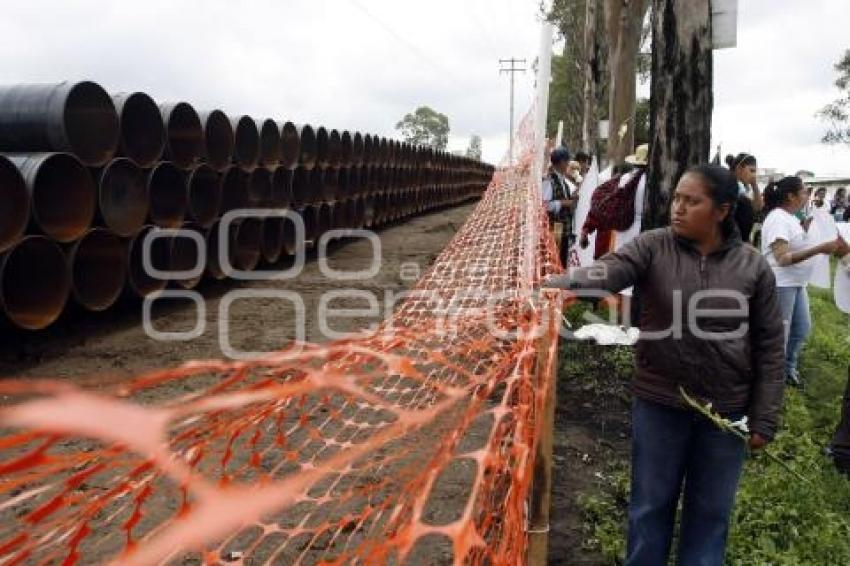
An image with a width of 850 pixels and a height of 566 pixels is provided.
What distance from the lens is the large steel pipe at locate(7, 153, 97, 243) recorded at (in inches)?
193

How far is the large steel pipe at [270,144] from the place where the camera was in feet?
28.1

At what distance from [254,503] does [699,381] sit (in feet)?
6.07

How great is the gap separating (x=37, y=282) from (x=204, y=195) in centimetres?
229

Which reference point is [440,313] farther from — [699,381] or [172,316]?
[172,316]

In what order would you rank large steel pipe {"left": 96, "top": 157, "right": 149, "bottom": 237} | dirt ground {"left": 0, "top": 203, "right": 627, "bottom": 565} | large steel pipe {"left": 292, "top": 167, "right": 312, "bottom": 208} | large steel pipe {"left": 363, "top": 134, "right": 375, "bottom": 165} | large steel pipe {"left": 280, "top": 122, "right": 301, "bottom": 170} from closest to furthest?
dirt ground {"left": 0, "top": 203, "right": 627, "bottom": 565}
large steel pipe {"left": 96, "top": 157, "right": 149, "bottom": 237}
large steel pipe {"left": 280, "top": 122, "right": 301, "bottom": 170}
large steel pipe {"left": 292, "top": 167, "right": 312, "bottom": 208}
large steel pipe {"left": 363, "top": 134, "right": 375, "bottom": 165}

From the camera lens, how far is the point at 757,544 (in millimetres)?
2906

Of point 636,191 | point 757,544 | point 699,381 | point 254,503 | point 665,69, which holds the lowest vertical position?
point 757,544

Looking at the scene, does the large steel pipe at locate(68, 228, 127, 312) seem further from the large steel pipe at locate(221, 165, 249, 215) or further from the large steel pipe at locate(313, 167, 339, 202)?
the large steel pipe at locate(313, 167, 339, 202)

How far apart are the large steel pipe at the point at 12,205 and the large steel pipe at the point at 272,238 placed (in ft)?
13.1

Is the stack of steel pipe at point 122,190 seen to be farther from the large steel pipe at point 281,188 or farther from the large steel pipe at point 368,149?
the large steel pipe at point 368,149

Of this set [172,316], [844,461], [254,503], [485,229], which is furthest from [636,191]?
[254,503]

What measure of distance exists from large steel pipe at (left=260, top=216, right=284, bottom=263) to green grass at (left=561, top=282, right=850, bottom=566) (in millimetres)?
6097

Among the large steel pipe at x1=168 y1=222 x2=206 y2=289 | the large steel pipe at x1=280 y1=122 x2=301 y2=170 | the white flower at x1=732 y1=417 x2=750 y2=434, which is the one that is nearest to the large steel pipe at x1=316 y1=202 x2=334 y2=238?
the large steel pipe at x1=280 y1=122 x2=301 y2=170

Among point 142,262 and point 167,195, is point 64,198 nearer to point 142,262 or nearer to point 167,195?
point 142,262
